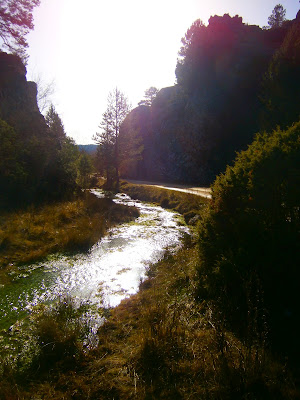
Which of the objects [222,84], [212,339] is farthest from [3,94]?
Answer: [222,84]

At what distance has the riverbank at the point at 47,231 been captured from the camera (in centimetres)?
866

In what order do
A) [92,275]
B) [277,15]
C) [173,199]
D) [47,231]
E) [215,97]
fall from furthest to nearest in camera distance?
[277,15] < [215,97] < [173,199] < [47,231] < [92,275]

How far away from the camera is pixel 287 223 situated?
4.58 meters

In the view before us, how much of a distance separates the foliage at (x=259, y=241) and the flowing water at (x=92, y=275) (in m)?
2.83

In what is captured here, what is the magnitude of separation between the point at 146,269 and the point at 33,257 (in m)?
4.15

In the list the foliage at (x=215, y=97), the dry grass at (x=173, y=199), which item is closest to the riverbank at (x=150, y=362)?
the dry grass at (x=173, y=199)

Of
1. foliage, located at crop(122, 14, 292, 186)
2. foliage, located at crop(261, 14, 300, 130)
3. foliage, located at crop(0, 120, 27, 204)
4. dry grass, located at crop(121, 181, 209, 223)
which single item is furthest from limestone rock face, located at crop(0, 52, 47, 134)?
foliage, located at crop(261, 14, 300, 130)

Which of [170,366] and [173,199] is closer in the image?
[170,366]

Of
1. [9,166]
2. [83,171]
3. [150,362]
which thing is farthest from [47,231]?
[83,171]

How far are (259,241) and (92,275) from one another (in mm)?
5283

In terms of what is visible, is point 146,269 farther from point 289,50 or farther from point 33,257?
point 289,50

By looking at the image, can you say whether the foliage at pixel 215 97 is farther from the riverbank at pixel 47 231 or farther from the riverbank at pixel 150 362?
the riverbank at pixel 150 362

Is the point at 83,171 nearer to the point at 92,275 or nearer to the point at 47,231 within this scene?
the point at 47,231

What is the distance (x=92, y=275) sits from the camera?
7594 mm
